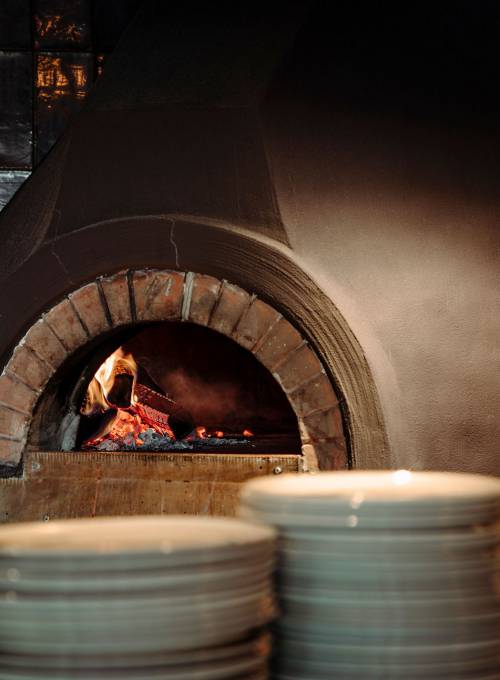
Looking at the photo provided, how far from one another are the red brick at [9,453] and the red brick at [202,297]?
73 cm

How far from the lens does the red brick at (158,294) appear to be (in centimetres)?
289

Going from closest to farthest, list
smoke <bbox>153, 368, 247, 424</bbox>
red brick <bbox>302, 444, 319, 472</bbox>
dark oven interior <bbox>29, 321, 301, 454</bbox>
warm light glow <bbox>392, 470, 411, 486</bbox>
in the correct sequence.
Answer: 1. warm light glow <bbox>392, 470, 411, 486</bbox>
2. red brick <bbox>302, 444, 319, 472</bbox>
3. dark oven interior <bbox>29, 321, 301, 454</bbox>
4. smoke <bbox>153, 368, 247, 424</bbox>

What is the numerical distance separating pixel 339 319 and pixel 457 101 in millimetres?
728

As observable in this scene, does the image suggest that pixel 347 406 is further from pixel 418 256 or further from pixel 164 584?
pixel 164 584

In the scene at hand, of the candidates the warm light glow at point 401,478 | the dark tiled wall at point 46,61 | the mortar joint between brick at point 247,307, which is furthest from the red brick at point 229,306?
the warm light glow at point 401,478

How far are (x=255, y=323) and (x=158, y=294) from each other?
12.9 inches

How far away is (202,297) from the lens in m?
2.86

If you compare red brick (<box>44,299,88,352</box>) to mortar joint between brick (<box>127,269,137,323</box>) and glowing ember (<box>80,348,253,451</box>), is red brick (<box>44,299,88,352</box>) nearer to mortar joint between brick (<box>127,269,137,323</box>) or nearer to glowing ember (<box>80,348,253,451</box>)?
mortar joint between brick (<box>127,269,137,323</box>)

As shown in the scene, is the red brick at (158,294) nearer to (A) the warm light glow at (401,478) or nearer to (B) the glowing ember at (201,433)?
(B) the glowing ember at (201,433)

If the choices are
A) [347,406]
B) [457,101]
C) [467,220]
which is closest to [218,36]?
[457,101]

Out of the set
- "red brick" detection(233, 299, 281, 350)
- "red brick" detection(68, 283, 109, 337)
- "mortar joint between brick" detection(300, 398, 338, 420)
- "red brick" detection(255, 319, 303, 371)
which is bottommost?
"mortar joint between brick" detection(300, 398, 338, 420)

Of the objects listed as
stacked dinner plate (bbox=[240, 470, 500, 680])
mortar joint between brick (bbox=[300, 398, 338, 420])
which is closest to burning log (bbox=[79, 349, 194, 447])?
mortar joint between brick (bbox=[300, 398, 338, 420])

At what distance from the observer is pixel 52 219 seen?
9.90ft

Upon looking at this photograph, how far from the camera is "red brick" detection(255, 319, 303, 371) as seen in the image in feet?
9.08
